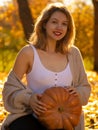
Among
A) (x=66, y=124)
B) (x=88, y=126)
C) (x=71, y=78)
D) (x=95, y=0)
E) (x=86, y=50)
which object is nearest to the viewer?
(x=66, y=124)

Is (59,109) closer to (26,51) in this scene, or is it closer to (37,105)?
(37,105)

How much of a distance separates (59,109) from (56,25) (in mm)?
806

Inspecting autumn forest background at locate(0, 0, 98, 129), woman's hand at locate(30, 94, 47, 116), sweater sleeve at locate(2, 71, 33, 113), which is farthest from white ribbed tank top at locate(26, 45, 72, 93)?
autumn forest background at locate(0, 0, 98, 129)

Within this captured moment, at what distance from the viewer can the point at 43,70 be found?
14.5 ft

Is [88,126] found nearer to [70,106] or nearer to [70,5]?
[70,106]

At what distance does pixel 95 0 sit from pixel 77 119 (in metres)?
13.4

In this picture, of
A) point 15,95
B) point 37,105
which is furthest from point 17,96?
point 37,105

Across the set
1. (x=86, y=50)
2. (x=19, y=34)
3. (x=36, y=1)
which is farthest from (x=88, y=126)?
(x=19, y=34)

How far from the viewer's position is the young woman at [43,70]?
427cm

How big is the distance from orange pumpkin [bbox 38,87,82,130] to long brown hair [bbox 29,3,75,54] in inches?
20.7

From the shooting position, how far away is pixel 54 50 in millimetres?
4637

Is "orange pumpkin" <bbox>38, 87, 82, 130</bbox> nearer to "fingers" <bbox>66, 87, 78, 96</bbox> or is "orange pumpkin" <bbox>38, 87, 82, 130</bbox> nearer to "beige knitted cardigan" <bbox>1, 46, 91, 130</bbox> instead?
"fingers" <bbox>66, 87, 78, 96</bbox>

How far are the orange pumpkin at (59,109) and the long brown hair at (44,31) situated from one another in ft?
1.72

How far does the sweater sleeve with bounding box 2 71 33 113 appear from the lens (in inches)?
168
